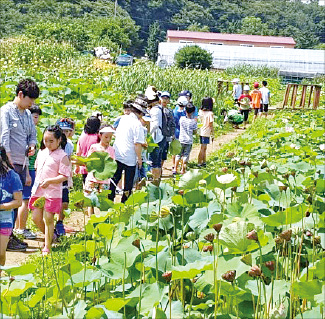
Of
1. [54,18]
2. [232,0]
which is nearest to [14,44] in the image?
[54,18]

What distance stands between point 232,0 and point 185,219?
313 ft

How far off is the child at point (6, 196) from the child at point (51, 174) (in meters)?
1.03

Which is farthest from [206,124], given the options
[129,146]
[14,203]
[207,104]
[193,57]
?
[193,57]

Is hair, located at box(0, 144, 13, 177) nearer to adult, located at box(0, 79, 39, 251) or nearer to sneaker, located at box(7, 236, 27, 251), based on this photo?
adult, located at box(0, 79, 39, 251)

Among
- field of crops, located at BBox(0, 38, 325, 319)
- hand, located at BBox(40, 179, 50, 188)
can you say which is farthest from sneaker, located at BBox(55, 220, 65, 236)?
field of crops, located at BBox(0, 38, 325, 319)

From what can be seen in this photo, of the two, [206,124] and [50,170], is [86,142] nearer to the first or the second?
[50,170]

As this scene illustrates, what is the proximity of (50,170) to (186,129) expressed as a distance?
4.63 meters

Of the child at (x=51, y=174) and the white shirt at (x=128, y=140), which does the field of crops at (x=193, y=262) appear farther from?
the white shirt at (x=128, y=140)

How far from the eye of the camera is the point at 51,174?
5371 mm

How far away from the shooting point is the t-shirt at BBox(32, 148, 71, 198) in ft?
17.6

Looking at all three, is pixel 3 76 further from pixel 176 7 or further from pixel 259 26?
pixel 176 7

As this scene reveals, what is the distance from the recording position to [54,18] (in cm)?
5466

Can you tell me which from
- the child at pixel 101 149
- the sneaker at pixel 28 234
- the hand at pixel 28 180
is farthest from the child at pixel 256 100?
the hand at pixel 28 180

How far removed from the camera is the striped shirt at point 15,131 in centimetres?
544
